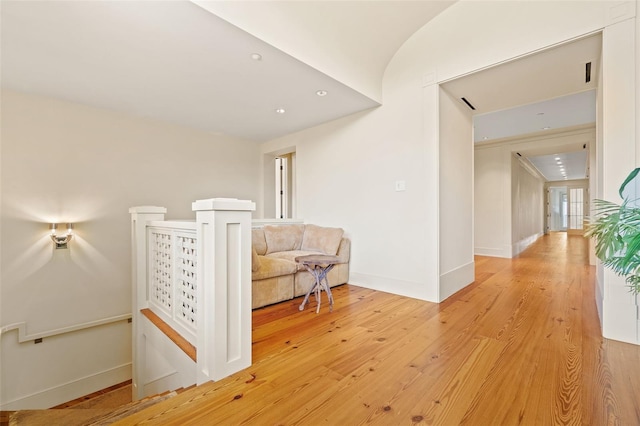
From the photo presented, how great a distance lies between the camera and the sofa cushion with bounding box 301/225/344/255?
358 cm

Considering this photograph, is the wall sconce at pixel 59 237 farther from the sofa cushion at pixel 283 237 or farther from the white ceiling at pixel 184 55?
the sofa cushion at pixel 283 237

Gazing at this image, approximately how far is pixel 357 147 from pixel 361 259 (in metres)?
1.49

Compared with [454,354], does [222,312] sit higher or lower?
higher

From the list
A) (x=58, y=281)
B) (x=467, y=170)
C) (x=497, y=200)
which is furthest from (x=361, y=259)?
(x=497, y=200)

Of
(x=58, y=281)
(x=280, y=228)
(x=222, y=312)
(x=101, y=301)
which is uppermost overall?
(x=280, y=228)

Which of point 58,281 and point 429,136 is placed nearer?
point 429,136

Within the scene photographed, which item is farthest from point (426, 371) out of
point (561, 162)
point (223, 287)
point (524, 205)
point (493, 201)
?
point (561, 162)

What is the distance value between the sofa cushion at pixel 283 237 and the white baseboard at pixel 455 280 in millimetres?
1949

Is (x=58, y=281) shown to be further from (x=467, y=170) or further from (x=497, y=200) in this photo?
(x=497, y=200)

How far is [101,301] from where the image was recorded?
137 inches

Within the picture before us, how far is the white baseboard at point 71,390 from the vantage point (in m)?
2.95

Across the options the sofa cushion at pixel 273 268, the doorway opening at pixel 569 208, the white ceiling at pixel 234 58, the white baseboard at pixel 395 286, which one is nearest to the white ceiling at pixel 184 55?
the white ceiling at pixel 234 58

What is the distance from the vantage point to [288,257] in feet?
11.0

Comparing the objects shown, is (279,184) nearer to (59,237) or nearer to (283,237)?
(283,237)
